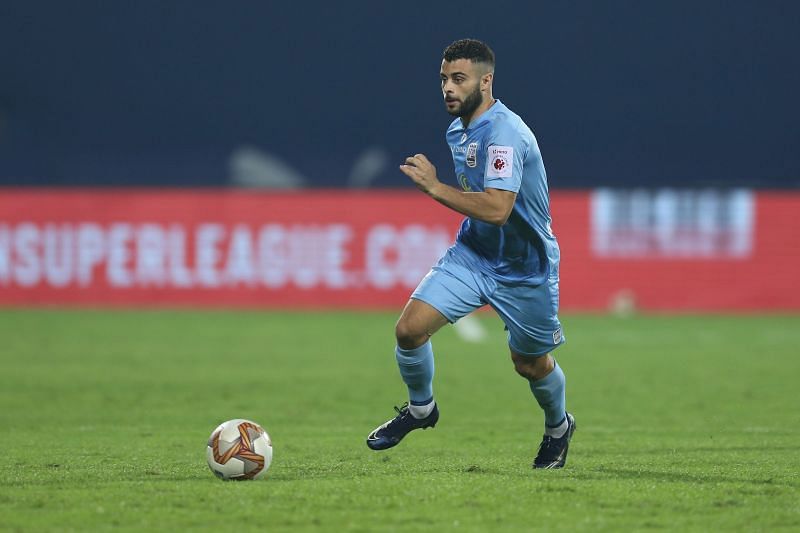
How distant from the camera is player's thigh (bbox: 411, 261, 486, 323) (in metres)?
7.24

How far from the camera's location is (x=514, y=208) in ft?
23.8

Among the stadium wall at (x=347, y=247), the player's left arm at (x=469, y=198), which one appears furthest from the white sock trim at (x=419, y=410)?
the stadium wall at (x=347, y=247)

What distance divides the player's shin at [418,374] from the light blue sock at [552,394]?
23.4 inches

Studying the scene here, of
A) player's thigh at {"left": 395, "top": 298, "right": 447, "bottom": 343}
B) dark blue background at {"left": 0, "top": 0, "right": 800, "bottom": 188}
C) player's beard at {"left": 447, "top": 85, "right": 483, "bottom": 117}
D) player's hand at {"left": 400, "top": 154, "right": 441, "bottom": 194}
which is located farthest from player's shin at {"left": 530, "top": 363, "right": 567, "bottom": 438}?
dark blue background at {"left": 0, "top": 0, "right": 800, "bottom": 188}

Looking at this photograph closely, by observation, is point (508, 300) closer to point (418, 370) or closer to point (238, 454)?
point (418, 370)

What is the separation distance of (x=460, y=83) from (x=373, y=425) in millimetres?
3630

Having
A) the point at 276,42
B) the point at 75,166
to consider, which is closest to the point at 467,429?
the point at 75,166

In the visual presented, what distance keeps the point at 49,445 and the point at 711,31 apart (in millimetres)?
18805

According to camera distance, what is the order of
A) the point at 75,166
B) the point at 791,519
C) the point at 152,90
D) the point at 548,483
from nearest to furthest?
the point at 791,519 → the point at 548,483 → the point at 75,166 → the point at 152,90

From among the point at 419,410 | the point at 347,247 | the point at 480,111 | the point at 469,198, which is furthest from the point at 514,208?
the point at 347,247

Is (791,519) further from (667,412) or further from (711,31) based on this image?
(711,31)

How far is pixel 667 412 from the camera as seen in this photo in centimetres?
1097

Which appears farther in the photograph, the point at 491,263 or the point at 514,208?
the point at 491,263

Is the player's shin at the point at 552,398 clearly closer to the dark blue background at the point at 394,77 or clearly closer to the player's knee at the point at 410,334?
the player's knee at the point at 410,334
